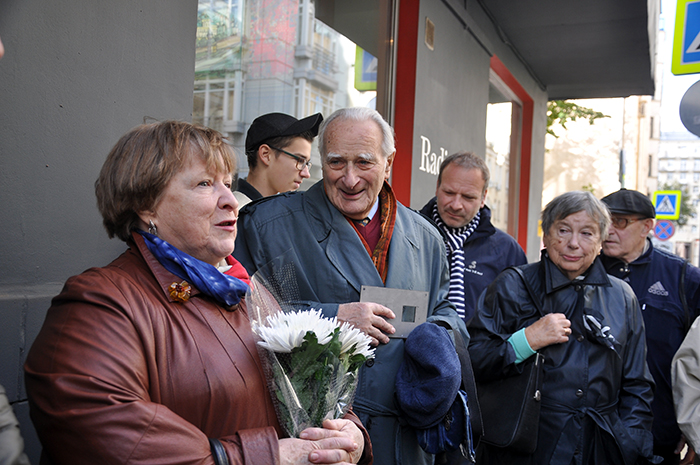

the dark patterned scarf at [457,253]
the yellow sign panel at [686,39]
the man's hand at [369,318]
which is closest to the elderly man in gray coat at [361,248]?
the man's hand at [369,318]

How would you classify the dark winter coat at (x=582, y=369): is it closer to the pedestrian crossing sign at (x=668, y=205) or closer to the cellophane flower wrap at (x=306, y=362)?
the cellophane flower wrap at (x=306, y=362)

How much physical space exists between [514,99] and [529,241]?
2.40m

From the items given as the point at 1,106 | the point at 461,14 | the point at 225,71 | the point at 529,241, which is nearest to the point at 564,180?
the point at 529,241

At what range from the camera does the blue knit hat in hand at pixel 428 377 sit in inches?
79.3

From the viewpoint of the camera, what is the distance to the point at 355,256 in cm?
234

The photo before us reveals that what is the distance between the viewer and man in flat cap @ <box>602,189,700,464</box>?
330cm

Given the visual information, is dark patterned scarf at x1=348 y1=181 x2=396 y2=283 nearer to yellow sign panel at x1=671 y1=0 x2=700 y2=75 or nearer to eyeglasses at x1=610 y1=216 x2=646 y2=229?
eyeglasses at x1=610 y1=216 x2=646 y2=229

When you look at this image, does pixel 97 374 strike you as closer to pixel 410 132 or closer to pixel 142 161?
pixel 142 161

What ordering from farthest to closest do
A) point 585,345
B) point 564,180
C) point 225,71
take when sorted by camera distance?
1. point 564,180
2. point 225,71
3. point 585,345

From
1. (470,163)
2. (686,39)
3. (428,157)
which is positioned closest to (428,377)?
(470,163)

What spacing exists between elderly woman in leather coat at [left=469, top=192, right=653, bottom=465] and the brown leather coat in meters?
1.55

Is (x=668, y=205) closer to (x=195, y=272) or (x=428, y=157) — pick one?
(x=428, y=157)

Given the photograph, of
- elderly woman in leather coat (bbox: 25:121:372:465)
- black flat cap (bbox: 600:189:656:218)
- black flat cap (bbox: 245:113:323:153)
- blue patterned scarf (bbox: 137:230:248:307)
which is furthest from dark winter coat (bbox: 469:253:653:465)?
blue patterned scarf (bbox: 137:230:248:307)

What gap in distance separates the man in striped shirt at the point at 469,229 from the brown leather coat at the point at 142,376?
2.13 m
